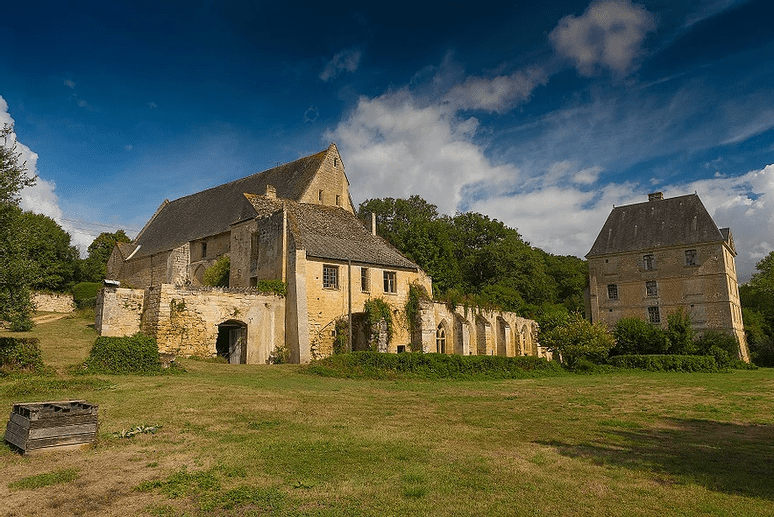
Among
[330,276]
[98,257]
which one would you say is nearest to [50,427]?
[330,276]

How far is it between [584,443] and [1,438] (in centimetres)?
895

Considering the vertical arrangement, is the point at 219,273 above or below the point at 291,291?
above

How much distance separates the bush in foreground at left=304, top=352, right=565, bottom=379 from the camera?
18703 millimetres

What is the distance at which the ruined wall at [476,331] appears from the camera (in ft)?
87.4

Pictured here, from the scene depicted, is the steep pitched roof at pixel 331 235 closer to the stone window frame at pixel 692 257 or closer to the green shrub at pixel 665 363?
the green shrub at pixel 665 363

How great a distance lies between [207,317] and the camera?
21.2m

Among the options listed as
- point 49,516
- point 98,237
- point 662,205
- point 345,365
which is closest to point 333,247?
point 345,365

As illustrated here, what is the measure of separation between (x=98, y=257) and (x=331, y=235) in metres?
37.0

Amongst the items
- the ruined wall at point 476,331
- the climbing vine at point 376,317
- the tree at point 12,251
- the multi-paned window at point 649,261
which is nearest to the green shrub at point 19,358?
the tree at point 12,251

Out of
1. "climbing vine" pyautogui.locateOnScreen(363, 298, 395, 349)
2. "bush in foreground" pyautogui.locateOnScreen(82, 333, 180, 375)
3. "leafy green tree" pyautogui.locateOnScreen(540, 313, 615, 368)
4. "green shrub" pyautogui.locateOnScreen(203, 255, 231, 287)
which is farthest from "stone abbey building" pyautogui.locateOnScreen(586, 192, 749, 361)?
"bush in foreground" pyautogui.locateOnScreen(82, 333, 180, 375)

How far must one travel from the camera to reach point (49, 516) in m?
4.91

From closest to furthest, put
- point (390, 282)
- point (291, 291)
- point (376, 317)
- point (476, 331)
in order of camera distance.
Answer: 1. point (291, 291)
2. point (376, 317)
3. point (390, 282)
4. point (476, 331)

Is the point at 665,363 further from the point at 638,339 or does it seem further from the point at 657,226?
the point at 657,226

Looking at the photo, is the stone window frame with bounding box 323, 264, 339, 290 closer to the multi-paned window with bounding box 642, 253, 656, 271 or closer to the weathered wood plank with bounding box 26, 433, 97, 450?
the weathered wood plank with bounding box 26, 433, 97, 450
